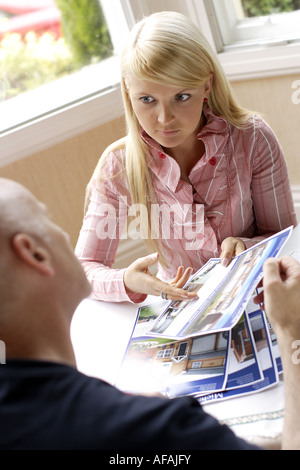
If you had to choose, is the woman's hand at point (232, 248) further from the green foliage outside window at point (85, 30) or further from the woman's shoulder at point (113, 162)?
the green foliage outside window at point (85, 30)

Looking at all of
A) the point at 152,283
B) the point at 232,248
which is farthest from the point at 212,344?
the point at 232,248

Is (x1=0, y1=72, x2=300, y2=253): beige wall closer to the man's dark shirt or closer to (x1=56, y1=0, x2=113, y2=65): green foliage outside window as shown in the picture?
(x1=56, y1=0, x2=113, y2=65): green foliage outside window

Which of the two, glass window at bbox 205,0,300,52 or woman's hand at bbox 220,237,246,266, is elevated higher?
glass window at bbox 205,0,300,52

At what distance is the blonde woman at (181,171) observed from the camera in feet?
5.15

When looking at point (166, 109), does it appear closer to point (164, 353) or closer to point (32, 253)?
point (164, 353)

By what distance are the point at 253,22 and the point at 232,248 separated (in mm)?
1523

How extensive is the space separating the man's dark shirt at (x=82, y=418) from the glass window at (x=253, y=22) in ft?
6.76

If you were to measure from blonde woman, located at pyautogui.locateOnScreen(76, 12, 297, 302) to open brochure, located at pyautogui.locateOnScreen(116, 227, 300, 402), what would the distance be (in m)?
0.23

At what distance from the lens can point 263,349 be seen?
116 centimetres

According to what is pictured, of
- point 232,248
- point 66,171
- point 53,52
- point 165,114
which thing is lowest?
point 66,171

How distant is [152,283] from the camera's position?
1485mm

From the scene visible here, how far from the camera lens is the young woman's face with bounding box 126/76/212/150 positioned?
5.19 ft

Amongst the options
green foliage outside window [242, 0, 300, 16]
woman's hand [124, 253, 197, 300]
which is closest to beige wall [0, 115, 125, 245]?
green foliage outside window [242, 0, 300, 16]
